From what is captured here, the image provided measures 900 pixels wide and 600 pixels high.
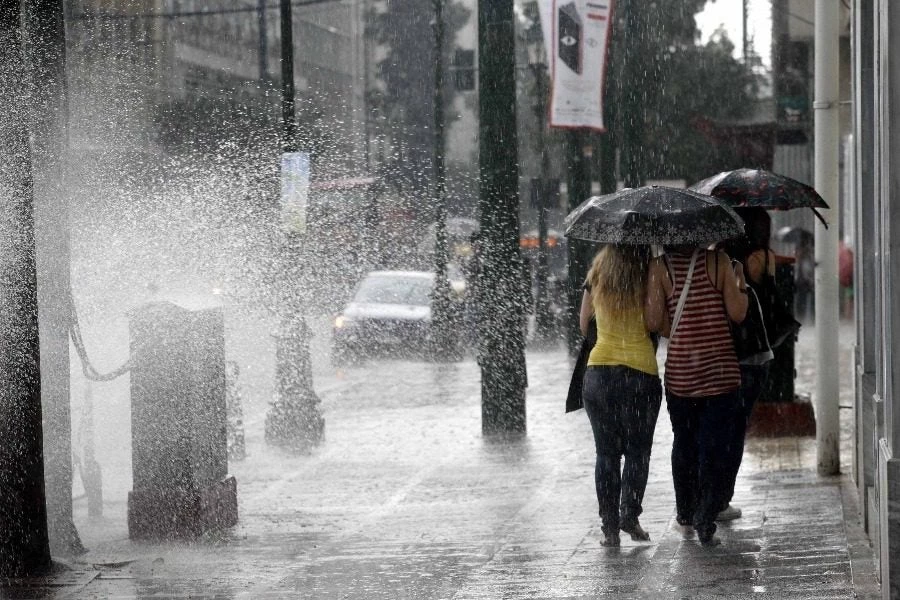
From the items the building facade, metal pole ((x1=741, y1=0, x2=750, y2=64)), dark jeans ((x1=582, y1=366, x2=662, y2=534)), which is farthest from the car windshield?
the building facade

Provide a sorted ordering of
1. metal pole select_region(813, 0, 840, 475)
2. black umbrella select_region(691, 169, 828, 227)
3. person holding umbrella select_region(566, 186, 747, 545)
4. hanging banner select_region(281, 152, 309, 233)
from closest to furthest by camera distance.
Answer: person holding umbrella select_region(566, 186, 747, 545) < black umbrella select_region(691, 169, 828, 227) < metal pole select_region(813, 0, 840, 475) < hanging banner select_region(281, 152, 309, 233)

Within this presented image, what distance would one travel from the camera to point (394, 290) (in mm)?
25422

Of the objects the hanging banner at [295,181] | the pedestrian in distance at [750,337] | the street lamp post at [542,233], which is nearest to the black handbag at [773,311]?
the pedestrian in distance at [750,337]

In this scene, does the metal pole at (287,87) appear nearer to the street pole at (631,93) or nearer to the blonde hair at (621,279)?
the blonde hair at (621,279)

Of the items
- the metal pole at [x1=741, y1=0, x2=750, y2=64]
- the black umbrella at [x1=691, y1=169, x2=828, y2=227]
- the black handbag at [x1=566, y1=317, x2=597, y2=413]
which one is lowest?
the black handbag at [x1=566, y1=317, x2=597, y2=413]

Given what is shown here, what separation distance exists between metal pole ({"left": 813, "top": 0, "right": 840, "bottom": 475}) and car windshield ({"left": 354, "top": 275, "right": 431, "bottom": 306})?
52.5 ft

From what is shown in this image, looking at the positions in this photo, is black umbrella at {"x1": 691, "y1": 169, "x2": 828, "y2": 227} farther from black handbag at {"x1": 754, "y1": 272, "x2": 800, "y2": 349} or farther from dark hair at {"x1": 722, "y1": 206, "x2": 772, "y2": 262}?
black handbag at {"x1": 754, "y1": 272, "x2": 800, "y2": 349}

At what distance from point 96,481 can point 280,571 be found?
7.85 feet

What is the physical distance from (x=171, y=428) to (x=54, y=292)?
3.40 feet

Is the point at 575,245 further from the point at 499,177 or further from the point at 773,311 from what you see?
the point at 773,311

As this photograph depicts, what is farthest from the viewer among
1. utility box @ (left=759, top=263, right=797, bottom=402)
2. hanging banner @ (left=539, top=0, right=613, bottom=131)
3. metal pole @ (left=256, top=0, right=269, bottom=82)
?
metal pole @ (left=256, top=0, right=269, bottom=82)

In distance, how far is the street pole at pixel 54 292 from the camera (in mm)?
7734

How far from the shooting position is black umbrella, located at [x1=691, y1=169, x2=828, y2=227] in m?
8.05

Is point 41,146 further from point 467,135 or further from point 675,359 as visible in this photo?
point 467,135
